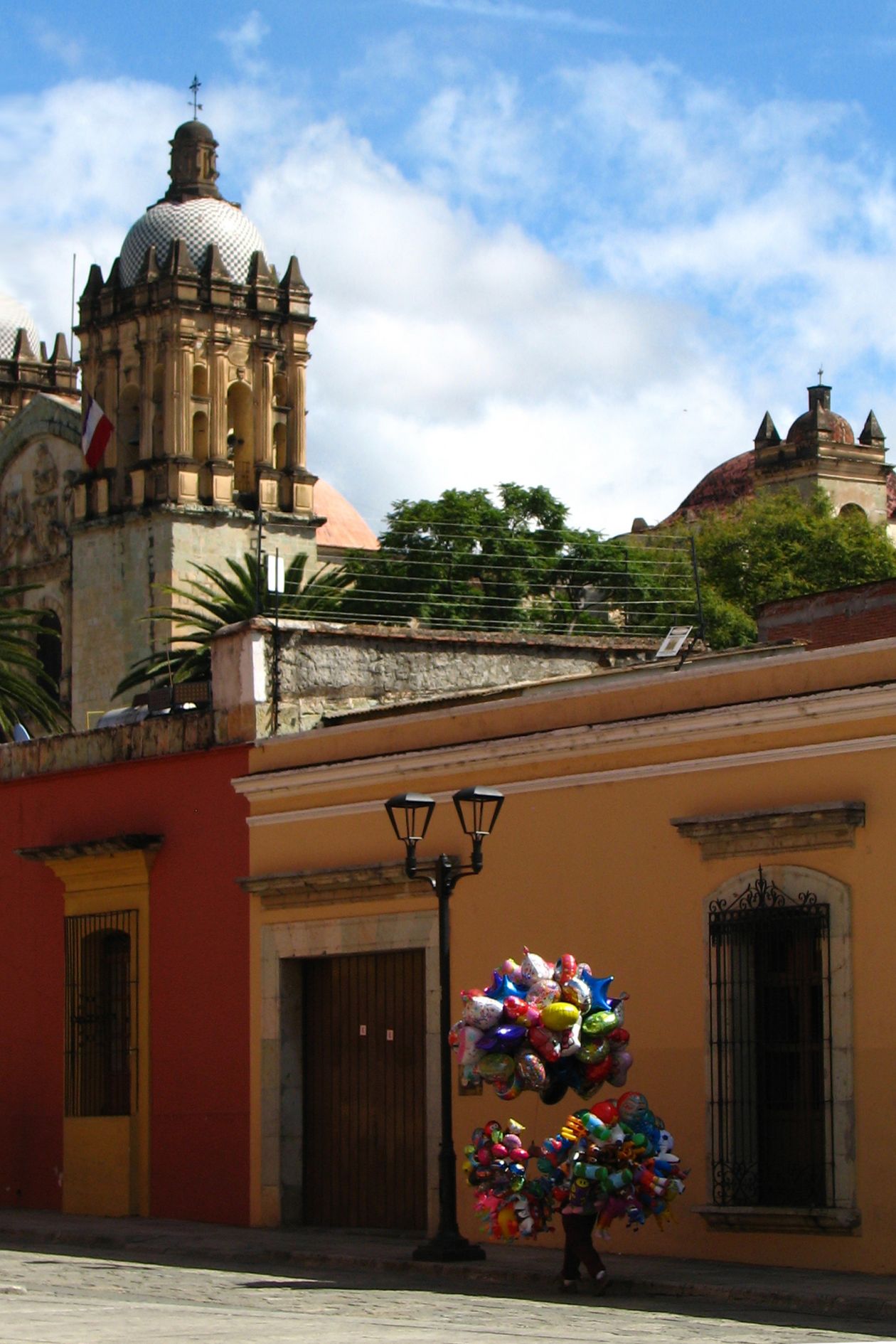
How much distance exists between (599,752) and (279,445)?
37.9 meters

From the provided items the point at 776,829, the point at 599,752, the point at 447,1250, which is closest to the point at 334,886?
the point at 599,752

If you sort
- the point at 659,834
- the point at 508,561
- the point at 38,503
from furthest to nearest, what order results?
the point at 38,503 → the point at 508,561 → the point at 659,834

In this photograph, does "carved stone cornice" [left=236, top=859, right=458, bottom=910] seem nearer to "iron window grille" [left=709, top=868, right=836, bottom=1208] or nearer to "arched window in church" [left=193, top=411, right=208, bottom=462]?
"iron window grille" [left=709, top=868, right=836, bottom=1208]

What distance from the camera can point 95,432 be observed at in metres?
50.4

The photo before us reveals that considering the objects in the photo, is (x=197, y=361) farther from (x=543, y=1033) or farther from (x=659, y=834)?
(x=543, y=1033)

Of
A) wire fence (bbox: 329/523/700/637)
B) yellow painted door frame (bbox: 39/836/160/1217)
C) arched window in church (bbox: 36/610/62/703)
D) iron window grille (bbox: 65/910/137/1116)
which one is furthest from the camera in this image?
arched window in church (bbox: 36/610/62/703)

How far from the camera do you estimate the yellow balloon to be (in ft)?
41.5

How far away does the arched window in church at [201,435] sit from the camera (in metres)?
50.4

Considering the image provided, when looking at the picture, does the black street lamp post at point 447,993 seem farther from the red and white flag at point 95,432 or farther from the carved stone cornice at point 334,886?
the red and white flag at point 95,432

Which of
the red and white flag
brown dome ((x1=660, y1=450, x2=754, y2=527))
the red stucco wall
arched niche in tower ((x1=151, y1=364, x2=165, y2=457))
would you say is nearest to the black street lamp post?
the red stucco wall

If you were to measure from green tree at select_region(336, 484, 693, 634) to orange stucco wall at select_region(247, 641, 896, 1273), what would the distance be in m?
29.2

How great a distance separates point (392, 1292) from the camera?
41.1 feet

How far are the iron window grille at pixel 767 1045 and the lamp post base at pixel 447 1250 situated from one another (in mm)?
1426

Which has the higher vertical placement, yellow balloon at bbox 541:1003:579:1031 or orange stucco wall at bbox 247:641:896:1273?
orange stucco wall at bbox 247:641:896:1273
